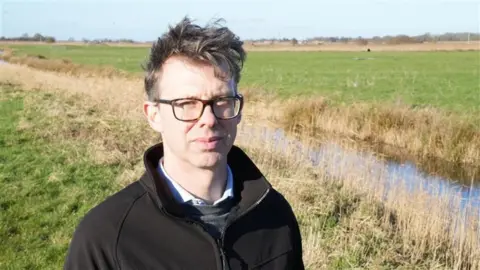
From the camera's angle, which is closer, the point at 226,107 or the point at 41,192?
the point at 226,107

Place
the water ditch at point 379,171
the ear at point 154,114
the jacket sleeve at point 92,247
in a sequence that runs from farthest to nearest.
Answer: the water ditch at point 379,171
the ear at point 154,114
the jacket sleeve at point 92,247

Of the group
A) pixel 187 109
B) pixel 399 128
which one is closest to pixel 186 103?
pixel 187 109

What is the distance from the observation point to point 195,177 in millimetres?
1954

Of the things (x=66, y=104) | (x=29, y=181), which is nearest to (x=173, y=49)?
(x=29, y=181)

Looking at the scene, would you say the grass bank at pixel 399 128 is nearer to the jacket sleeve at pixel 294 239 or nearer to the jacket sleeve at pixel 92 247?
the jacket sleeve at pixel 294 239

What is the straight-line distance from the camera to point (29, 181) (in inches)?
352

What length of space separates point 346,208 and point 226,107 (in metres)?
6.54

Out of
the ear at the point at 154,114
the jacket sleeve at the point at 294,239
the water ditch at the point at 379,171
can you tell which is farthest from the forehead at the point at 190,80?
the water ditch at the point at 379,171

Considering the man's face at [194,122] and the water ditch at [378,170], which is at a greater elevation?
the man's face at [194,122]

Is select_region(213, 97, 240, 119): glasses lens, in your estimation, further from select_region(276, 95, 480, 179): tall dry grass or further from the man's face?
select_region(276, 95, 480, 179): tall dry grass

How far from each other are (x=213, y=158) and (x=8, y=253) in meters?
4.86

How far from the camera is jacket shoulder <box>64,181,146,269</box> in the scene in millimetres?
1719

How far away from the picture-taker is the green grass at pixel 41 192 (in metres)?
6.05

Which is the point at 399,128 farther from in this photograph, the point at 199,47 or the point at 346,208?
the point at 199,47
